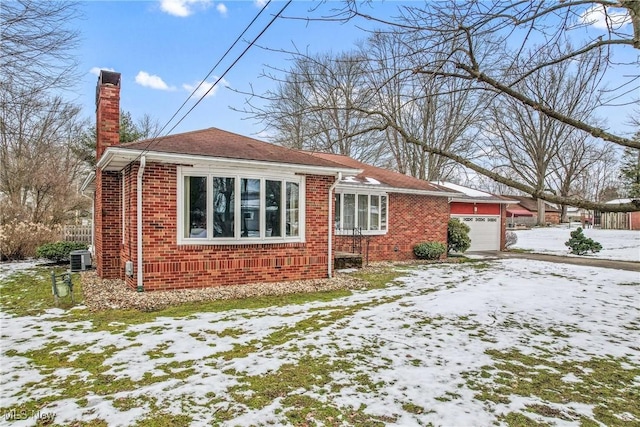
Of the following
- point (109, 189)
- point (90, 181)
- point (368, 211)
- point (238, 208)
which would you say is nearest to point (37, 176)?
point (90, 181)

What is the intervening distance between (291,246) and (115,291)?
3991mm

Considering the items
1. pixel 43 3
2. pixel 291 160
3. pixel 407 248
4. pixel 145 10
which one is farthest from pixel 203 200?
pixel 407 248

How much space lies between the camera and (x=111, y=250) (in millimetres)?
9844

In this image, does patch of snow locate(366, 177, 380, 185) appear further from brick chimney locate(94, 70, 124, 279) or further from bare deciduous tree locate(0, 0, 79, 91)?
bare deciduous tree locate(0, 0, 79, 91)

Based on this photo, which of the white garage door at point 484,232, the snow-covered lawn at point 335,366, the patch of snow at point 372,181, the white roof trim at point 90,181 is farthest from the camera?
the white garage door at point 484,232

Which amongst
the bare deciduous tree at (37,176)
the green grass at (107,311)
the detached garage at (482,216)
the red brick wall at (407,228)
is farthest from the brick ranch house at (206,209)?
the detached garage at (482,216)

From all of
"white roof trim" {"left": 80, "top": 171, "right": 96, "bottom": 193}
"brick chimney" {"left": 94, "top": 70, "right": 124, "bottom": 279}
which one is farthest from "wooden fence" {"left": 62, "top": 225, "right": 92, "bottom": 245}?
"brick chimney" {"left": 94, "top": 70, "right": 124, "bottom": 279}

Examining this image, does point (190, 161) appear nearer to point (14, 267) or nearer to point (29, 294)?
point (29, 294)

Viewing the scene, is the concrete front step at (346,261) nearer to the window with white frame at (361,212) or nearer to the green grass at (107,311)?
the window with white frame at (361,212)

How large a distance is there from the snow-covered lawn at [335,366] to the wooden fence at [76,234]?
1123 centimetres

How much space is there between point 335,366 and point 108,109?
8.83 meters

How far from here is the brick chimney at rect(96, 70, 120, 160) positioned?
9570mm

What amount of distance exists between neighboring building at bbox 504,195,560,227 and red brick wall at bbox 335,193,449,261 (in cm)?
3647

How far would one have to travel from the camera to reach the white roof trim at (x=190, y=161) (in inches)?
298
